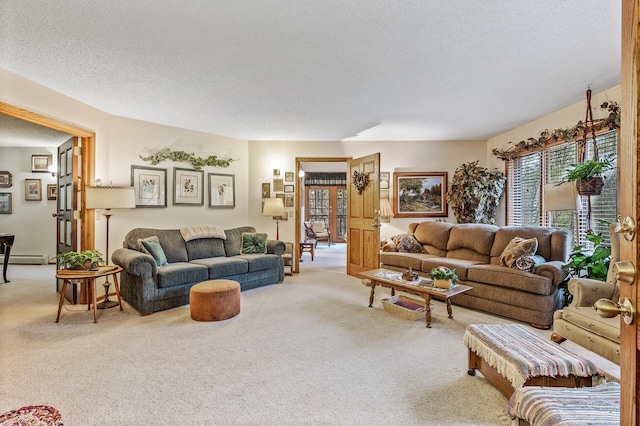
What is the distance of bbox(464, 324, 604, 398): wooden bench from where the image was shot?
5.71ft

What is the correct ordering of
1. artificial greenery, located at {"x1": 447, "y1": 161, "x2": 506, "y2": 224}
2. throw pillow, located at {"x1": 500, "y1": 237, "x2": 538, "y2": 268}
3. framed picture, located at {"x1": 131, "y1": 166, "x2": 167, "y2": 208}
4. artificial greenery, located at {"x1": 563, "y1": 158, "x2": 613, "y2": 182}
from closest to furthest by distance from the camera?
artificial greenery, located at {"x1": 563, "y1": 158, "x2": 613, "y2": 182} < throw pillow, located at {"x1": 500, "y1": 237, "x2": 538, "y2": 268} < framed picture, located at {"x1": 131, "y1": 166, "x2": 167, "y2": 208} < artificial greenery, located at {"x1": 447, "y1": 161, "x2": 506, "y2": 224}

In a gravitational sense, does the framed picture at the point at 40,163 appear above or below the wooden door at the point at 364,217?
above

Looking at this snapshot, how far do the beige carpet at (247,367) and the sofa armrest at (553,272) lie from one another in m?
0.66

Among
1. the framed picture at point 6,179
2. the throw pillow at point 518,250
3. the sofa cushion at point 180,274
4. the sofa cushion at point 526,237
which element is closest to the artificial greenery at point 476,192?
the sofa cushion at point 526,237

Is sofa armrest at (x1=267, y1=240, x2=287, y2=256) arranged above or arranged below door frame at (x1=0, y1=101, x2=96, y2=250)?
below

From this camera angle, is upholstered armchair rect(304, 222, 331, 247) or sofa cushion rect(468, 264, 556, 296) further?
upholstered armchair rect(304, 222, 331, 247)

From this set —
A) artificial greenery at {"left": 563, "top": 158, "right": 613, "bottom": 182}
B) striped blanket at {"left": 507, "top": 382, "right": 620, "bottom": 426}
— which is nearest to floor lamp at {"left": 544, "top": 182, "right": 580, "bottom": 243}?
artificial greenery at {"left": 563, "top": 158, "right": 613, "bottom": 182}

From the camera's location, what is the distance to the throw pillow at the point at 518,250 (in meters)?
3.53

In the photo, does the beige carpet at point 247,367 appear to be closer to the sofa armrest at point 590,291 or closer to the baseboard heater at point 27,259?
the sofa armrest at point 590,291

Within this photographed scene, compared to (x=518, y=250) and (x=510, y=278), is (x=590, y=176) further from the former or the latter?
(x=510, y=278)

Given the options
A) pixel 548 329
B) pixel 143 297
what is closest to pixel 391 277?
pixel 548 329

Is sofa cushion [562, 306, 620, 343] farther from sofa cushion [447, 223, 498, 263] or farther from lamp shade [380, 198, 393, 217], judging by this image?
lamp shade [380, 198, 393, 217]

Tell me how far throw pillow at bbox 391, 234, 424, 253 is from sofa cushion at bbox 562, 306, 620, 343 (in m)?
2.46

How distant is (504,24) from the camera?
2176 millimetres
